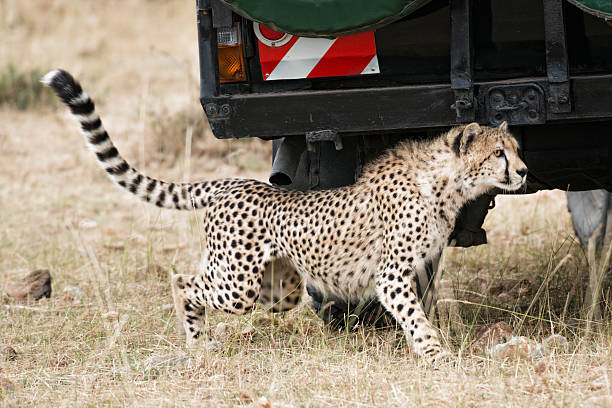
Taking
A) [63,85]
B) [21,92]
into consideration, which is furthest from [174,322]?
[21,92]

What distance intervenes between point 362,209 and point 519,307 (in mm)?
954

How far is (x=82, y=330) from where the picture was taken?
375 cm

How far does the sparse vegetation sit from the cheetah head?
6315mm

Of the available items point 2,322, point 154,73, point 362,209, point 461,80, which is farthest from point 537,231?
point 154,73

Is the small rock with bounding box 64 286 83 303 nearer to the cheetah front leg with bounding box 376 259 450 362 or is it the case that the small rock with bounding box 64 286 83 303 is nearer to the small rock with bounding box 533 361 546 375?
the cheetah front leg with bounding box 376 259 450 362

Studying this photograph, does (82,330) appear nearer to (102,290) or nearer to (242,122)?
(102,290)

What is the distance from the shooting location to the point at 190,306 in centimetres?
370

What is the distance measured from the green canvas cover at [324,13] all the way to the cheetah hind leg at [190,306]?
4.12 ft

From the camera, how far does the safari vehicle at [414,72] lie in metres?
2.82

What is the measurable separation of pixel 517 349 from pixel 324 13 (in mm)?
1305

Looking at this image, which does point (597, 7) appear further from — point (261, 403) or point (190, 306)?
point (190, 306)

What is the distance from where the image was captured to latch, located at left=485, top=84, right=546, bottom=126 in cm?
284

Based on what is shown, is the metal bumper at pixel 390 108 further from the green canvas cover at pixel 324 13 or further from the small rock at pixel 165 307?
the small rock at pixel 165 307

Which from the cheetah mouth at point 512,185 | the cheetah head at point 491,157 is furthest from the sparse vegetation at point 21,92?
the cheetah mouth at point 512,185
